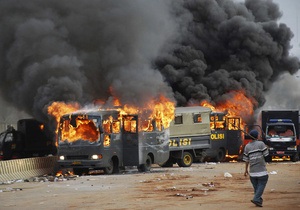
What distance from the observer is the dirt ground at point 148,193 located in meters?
16.0

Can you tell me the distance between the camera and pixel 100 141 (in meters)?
27.9

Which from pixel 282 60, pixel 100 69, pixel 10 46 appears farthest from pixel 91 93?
pixel 282 60

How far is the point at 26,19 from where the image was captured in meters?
37.2

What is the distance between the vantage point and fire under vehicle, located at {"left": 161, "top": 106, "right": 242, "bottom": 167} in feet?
118

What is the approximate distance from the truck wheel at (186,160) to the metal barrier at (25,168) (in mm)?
7996

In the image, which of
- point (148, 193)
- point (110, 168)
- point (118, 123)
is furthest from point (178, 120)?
point (148, 193)

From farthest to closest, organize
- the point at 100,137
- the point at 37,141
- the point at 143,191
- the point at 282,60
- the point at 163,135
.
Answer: the point at 282,60
the point at 37,141
the point at 163,135
the point at 100,137
the point at 143,191

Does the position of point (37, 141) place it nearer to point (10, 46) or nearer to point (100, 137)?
point (10, 46)

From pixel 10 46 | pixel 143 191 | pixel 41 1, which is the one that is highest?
pixel 41 1

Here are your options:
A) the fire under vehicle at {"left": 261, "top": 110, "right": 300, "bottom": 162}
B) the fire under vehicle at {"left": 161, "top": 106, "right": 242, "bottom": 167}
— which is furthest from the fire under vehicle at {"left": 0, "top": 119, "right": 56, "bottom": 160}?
the fire under vehicle at {"left": 261, "top": 110, "right": 300, "bottom": 162}

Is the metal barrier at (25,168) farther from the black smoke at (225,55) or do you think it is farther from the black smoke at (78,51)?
the black smoke at (225,55)

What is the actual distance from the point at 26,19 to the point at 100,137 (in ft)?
39.5

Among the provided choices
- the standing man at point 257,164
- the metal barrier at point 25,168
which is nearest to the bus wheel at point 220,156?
the metal barrier at point 25,168

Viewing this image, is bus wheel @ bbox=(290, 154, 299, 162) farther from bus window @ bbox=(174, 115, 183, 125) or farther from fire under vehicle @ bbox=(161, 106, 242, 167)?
bus window @ bbox=(174, 115, 183, 125)
